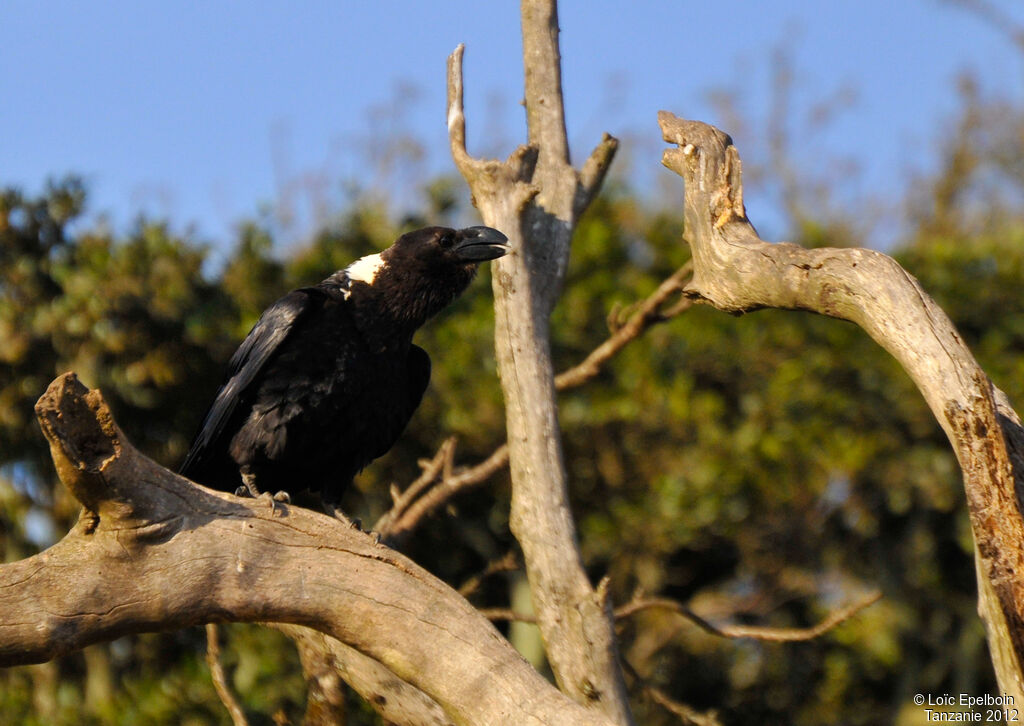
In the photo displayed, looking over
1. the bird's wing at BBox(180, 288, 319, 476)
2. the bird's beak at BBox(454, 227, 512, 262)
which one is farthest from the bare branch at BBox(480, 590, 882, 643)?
the bird's beak at BBox(454, 227, 512, 262)

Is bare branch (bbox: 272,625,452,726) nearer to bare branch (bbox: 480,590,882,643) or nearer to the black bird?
bare branch (bbox: 480,590,882,643)

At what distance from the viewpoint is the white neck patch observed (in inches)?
188

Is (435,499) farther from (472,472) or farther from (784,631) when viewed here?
(784,631)

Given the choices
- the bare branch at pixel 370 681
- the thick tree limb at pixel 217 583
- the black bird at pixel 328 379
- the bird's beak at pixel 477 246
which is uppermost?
the bird's beak at pixel 477 246

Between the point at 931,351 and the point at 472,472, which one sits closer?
the point at 931,351

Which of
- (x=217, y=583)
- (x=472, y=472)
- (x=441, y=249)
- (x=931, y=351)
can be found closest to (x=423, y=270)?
(x=441, y=249)

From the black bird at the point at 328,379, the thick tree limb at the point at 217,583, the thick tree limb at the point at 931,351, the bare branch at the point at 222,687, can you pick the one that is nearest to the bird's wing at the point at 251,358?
the black bird at the point at 328,379

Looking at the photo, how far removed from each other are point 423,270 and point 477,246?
31 cm

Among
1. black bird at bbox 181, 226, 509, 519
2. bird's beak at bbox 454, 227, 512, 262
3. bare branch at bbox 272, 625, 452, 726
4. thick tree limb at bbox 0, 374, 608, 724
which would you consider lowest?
bare branch at bbox 272, 625, 452, 726

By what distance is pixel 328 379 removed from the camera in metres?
4.31

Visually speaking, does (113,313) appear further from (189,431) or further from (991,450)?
(991,450)

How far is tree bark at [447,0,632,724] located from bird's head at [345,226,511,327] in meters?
0.49

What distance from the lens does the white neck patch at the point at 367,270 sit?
188 inches

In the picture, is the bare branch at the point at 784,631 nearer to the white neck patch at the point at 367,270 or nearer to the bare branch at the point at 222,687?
the bare branch at the point at 222,687
